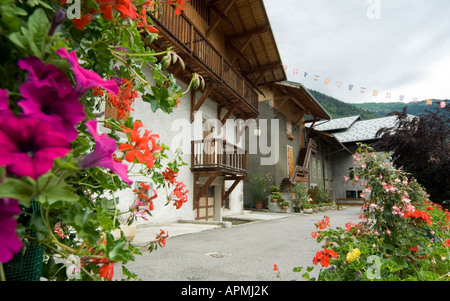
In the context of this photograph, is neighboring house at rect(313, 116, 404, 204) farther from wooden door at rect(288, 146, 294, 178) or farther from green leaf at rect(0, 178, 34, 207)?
green leaf at rect(0, 178, 34, 207)

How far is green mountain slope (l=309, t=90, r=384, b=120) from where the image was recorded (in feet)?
201

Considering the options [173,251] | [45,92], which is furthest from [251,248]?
[45,92]

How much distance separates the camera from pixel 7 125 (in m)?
0.34

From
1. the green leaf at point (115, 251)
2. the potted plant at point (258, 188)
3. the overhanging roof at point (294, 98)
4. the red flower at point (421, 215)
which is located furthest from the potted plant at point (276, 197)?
the green leaf at point (115, 251)

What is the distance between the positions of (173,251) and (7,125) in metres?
5.29

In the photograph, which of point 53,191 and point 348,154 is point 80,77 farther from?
point 348,154

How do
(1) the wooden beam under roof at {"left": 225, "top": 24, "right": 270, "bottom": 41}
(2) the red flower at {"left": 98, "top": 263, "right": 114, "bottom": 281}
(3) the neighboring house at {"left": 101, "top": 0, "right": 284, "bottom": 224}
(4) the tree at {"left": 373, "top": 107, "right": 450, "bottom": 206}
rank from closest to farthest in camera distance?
(2) the red flower at {"left": 98, "top": 263, "right": 114, "bottom": 281} < (3) the neighboring house at {"left": 101, "top": 0, "right": 284, "bottom": 224} < (4) the tree at {"left": 373, "top": 107, "right": 450, "bottom": 206} < (1) the wooden beam under roof at {"left": 225, "top": 24, "right": 270, "bottom": 41}

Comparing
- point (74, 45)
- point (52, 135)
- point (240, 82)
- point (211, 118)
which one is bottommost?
point (52, 135)

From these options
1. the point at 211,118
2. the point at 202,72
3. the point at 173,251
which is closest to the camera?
the point at 173,251

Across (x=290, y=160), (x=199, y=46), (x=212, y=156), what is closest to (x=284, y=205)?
(x=290, y=160)

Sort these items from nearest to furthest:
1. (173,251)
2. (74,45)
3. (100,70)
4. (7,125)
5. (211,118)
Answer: (7,125), (74,45), (100,70), (173,251), (211,118)

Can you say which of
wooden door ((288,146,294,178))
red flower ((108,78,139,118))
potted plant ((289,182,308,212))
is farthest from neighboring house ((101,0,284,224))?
wooden door ((288,146,294,178))

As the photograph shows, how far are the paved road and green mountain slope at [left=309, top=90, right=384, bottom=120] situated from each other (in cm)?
5765
